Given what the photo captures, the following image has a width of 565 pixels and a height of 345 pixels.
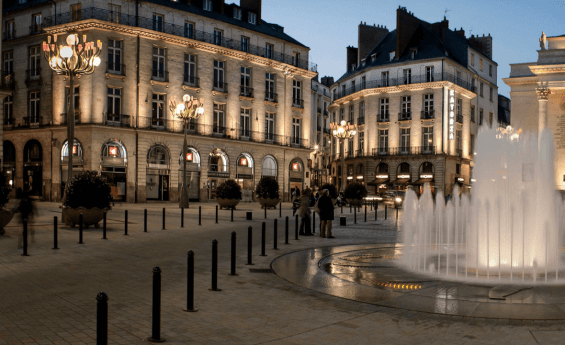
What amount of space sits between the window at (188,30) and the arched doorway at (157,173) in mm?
10715

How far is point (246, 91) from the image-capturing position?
50406 mm

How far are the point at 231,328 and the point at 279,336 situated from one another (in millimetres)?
661

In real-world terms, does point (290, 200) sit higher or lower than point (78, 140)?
lower

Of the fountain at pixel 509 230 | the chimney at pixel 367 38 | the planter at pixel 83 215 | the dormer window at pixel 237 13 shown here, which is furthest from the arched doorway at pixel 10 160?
the chimney at pixel 367 38

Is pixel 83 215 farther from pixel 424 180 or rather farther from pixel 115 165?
pixel 424 180

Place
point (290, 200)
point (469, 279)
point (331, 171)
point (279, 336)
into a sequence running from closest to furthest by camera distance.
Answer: point (279, 336)
point (469, 279)
point (290, 200)
point (331, 171)

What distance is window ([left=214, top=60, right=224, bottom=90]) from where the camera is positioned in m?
48.1

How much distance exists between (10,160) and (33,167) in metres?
3.33

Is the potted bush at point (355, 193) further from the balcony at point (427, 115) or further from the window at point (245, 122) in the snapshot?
the balcony at point (427, 115)

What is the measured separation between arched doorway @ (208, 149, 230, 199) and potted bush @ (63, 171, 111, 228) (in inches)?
1171

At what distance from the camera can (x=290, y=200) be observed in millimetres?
53969

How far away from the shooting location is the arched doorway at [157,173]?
1697 inches

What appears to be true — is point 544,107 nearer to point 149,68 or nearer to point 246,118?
point 246,118

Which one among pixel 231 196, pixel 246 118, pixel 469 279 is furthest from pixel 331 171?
pixel 469 279
